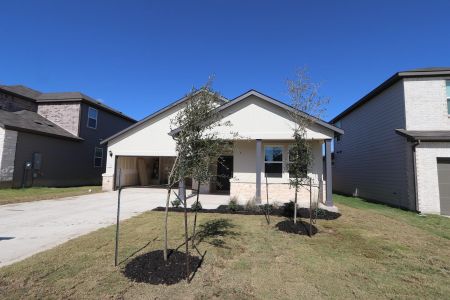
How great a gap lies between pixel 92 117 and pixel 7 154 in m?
8.28

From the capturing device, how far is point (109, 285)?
415 centimetres

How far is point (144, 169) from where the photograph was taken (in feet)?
71.3

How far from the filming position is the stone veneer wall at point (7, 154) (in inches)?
616

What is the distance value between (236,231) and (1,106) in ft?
69.2

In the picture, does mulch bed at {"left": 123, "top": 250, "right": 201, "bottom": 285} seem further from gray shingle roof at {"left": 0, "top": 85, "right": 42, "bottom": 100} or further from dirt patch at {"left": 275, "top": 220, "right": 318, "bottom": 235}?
gray shingle roof at {"left": 0, "top": 85, "right": 42, "bottom": 100}

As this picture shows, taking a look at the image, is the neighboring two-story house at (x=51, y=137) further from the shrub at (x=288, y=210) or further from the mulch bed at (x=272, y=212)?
the shrub at (x=288, y=210)

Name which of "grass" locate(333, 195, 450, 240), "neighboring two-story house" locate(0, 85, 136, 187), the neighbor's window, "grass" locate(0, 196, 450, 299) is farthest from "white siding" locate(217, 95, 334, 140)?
"neighboring two-story house" locate(0, 85, 136, 187)

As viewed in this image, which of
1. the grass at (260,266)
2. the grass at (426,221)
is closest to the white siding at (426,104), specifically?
the grass at (426,221)

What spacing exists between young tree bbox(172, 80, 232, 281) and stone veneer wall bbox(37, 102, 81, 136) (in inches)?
776

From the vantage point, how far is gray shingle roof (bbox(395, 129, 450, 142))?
11.2 m

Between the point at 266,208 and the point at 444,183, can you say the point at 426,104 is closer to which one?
the point at 444,183

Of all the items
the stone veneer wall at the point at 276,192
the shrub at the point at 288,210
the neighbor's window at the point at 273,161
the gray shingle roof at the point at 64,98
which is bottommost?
the shrub at the point at 288,210

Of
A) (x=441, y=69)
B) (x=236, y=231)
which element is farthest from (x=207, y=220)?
(x=441, y=69)

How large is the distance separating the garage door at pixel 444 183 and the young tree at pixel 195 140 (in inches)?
444
